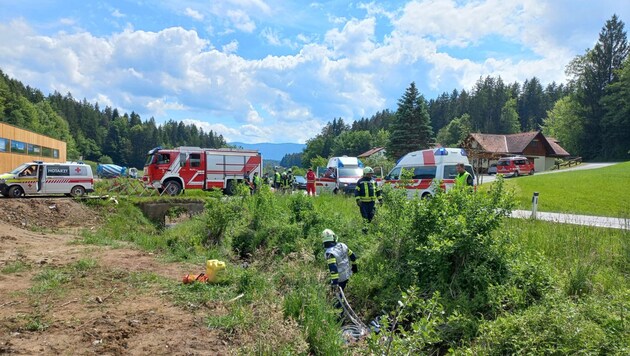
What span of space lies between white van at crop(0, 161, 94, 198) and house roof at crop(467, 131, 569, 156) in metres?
46.4

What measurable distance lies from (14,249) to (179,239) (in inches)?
154

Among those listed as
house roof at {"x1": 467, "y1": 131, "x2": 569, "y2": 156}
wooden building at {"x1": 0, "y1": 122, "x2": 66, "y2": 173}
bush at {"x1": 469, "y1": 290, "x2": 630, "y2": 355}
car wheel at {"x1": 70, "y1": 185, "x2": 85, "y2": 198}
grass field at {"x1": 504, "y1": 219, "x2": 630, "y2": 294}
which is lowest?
bush at {"x1": 469, "y1": 290, "x2": 630, "y2": 355}

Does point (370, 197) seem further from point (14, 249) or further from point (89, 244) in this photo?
point (14, 249)

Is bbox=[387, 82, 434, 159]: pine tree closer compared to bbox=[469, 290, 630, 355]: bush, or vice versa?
bbox=[469, 290, 630, 355]: bush

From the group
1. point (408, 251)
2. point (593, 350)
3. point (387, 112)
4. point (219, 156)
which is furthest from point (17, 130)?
point (387, 112)

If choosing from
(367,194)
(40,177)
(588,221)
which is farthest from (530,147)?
(40,177)

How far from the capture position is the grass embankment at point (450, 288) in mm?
3846

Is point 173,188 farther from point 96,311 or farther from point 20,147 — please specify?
point 20,147

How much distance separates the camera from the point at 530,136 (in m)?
51.9

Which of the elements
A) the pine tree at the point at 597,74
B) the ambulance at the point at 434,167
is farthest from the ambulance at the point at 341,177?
the pine tree at the point at 597,74

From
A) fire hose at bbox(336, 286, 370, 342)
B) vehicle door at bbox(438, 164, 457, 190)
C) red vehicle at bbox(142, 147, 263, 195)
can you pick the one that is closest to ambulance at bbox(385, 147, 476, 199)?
vehicle door at bbox(438, 164, 457, 190)

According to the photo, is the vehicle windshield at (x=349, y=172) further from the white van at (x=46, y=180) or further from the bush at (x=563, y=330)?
the bush at (x=563, y=330)

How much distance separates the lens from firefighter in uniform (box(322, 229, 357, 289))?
18.7ft

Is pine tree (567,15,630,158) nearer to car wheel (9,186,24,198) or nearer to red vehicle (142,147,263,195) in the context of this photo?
red vehicle (142,147,263,195)
